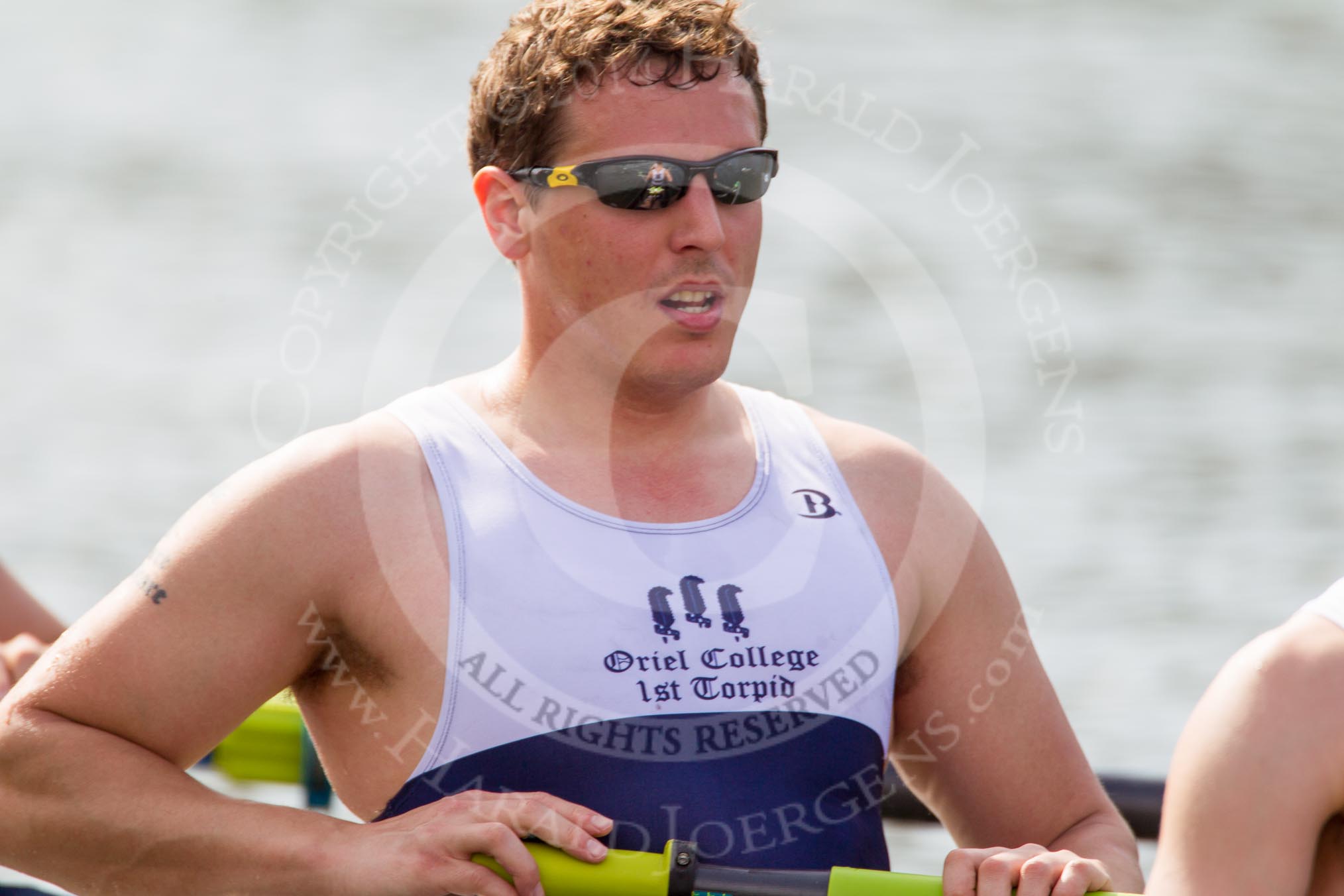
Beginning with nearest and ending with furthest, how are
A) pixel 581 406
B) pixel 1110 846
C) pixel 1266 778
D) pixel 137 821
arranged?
pixel 1266 778
pixel 137 821
pixel 1110 846
pixel 581 406

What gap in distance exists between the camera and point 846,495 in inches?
99.3

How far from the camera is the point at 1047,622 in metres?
6.07

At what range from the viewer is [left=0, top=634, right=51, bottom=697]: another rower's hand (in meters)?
2.86

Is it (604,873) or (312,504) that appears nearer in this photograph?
(604,873)

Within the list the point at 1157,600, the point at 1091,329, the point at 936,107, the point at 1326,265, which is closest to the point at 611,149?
the point at 1157,600

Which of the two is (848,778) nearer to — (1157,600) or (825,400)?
(1157,600)

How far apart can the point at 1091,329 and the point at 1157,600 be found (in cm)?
279

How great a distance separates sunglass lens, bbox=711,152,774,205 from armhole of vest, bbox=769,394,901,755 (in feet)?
1.35

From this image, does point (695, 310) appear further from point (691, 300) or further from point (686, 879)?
point (686, 879)

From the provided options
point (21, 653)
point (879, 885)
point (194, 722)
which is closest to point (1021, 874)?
point (879, 885)

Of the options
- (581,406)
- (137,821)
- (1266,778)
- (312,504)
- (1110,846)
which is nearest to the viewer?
(1266,778)

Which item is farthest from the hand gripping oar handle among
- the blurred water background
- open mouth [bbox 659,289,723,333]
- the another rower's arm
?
the blurred water background

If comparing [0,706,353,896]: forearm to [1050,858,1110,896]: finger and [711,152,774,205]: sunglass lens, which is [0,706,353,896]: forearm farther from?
[711,152,774,205]: sunglass lens

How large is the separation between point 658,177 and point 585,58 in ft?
0.77
